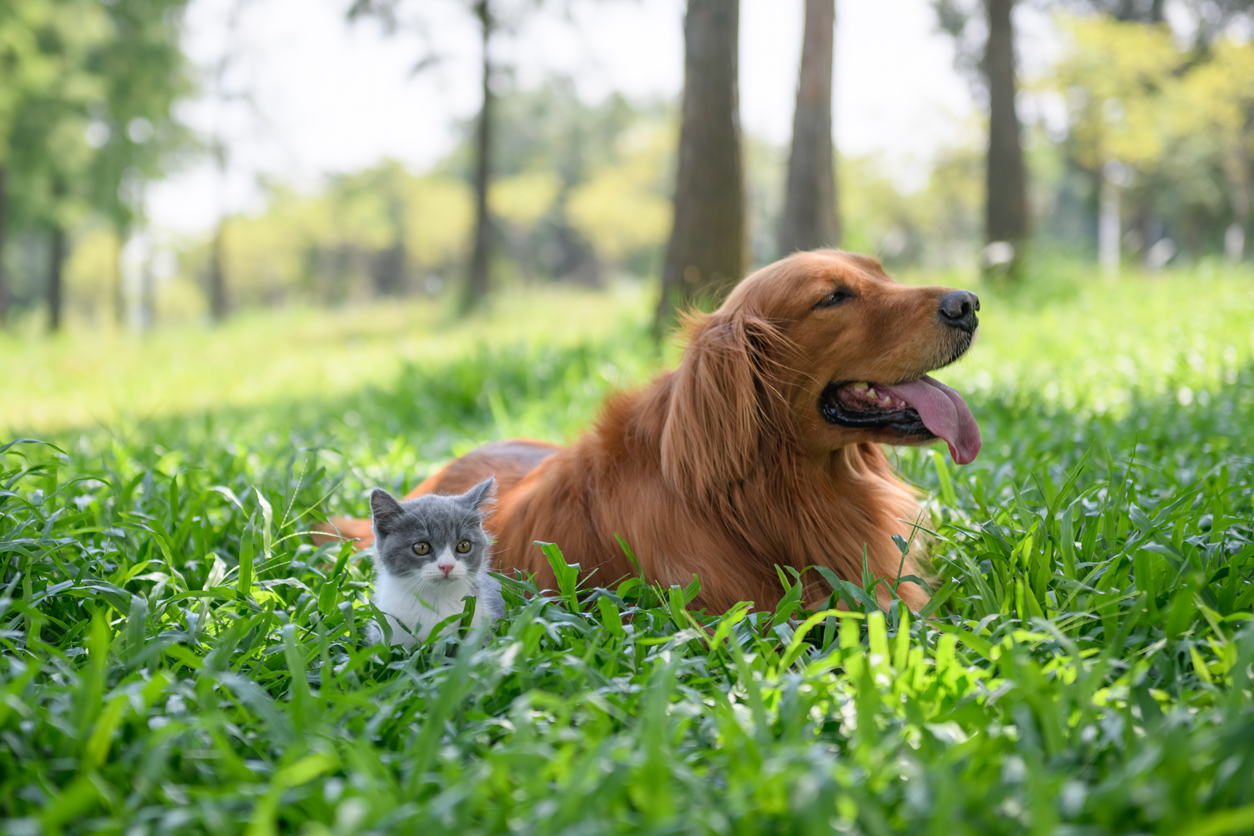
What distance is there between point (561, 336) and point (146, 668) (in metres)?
6.94

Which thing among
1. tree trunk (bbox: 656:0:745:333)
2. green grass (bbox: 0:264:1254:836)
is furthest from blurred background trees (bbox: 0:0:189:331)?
green grass (bbox: 0:264:1254:836)

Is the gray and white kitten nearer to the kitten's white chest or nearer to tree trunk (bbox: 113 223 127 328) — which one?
the kitten's white chest

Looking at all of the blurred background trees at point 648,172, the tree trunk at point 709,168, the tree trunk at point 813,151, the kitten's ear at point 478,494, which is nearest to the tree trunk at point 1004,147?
the blurred background trees at point 648,172

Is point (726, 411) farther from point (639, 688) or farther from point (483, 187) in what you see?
point (483, 187)

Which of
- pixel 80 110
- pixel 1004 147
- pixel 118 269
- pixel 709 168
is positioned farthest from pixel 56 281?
pixel 1004 147

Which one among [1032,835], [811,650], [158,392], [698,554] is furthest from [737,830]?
[158,392]

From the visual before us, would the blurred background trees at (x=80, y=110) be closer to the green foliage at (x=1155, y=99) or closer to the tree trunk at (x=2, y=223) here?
the tree trunk at (x=2, y=223)

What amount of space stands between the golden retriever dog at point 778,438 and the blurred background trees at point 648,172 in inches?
93.5

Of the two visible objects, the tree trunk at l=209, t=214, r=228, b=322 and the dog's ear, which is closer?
the dog's ear

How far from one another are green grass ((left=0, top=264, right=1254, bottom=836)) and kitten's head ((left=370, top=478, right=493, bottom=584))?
16 cm

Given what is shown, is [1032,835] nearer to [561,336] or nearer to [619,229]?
[561,336]

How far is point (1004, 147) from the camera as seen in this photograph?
11.7 m

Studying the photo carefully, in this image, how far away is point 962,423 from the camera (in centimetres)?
238

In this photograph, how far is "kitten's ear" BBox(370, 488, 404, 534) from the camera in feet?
7.32
